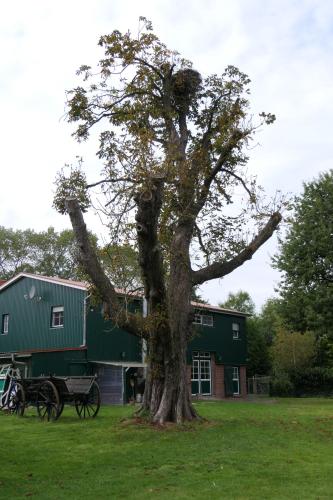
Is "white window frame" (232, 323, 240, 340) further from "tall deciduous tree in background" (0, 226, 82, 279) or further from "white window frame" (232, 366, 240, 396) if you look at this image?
"tall deciduous tree in background" (0, 226, 82, 279)

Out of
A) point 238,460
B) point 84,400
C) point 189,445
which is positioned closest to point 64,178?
point 84,400

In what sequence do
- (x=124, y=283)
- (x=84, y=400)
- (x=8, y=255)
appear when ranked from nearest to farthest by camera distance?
(x=124, y=283), (x=84, y=400), (x=8, y=255)

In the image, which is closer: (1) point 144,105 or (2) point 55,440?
(2) point 55,440

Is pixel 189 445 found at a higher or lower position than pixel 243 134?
lower

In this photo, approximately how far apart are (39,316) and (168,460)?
2106 cm

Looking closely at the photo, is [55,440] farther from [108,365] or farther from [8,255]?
[8,255]

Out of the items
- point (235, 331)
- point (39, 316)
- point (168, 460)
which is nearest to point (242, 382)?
point (235, 331)

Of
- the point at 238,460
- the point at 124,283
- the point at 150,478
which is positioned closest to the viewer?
the point at 150,478

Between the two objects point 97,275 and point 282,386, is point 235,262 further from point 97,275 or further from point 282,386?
point 282,386

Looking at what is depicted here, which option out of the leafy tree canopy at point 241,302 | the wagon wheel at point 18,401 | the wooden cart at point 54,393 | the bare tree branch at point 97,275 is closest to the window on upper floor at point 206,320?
the wagon wheel at point 18,401

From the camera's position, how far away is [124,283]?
48.3ft

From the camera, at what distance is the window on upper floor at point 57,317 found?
2849cm

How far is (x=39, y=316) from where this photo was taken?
97.2 ft

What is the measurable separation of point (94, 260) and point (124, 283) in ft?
6.29
